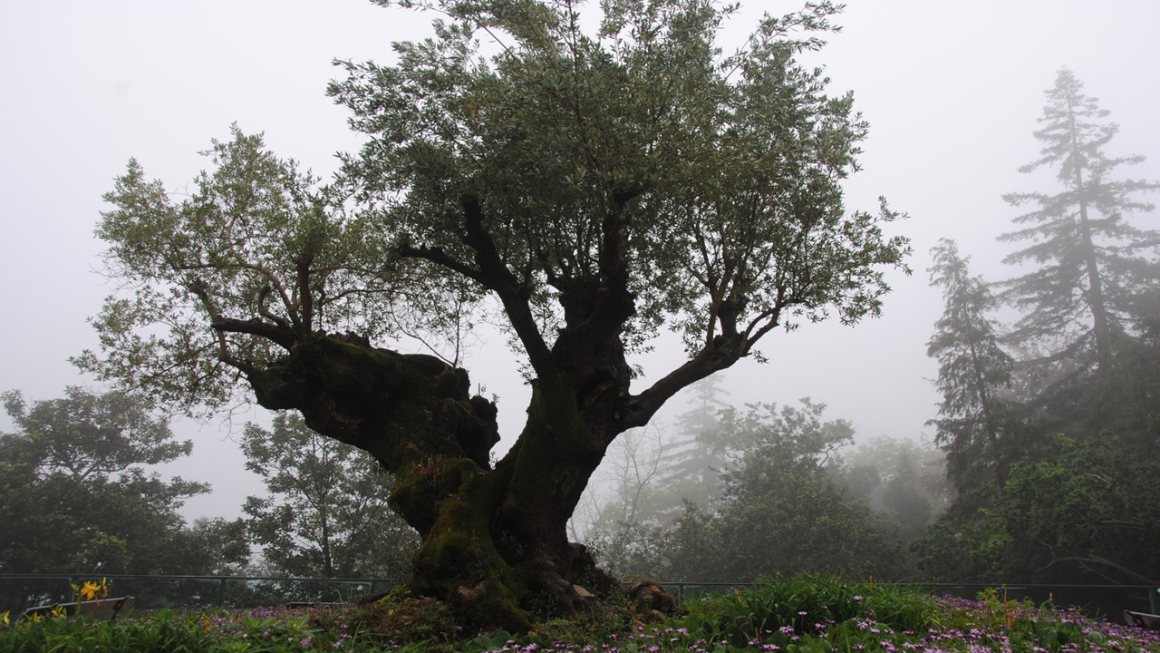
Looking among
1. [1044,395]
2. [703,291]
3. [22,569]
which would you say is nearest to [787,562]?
[1044,395]

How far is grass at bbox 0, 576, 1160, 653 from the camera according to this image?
14.8 feet

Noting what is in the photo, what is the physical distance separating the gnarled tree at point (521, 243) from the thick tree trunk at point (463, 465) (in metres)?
0.03

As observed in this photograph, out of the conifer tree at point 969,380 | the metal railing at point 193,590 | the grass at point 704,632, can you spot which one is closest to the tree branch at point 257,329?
the metal railing at point 193,590

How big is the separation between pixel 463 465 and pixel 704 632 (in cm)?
408

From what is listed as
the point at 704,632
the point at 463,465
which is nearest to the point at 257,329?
the point at 463,465

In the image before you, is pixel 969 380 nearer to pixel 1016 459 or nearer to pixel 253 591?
pixel 1016 459

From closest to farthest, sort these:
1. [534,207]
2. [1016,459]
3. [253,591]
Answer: [534,207], [253,591], [1016,459]

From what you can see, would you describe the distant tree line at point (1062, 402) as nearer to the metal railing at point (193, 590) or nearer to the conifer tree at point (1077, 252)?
the conifer tree at point (1077, 252)

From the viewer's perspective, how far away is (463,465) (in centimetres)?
827

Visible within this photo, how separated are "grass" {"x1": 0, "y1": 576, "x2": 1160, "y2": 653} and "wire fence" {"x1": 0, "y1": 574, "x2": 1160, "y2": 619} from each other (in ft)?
15.1

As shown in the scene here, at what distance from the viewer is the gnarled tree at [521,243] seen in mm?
7504

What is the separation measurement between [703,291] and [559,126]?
4877 millimetres

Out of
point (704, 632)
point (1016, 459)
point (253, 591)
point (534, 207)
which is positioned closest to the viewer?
point (704, 632)

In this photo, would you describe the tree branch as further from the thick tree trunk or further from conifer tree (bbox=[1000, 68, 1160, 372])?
conifer tree (bbox=[1000, 68, 1160, 372])
